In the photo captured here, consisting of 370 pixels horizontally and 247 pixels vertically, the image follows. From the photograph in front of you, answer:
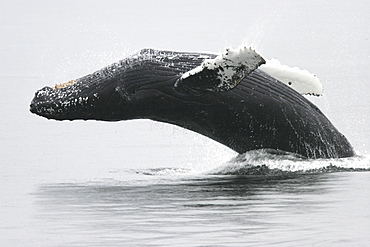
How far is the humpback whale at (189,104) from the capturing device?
16766 mm

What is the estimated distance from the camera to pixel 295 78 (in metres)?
18.4

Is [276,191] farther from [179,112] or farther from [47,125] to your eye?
[47,125]

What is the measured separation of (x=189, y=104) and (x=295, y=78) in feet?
7.96

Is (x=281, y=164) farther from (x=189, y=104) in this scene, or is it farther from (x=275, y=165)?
(x=189, y=104)

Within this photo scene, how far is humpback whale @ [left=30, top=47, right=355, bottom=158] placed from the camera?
1677cm

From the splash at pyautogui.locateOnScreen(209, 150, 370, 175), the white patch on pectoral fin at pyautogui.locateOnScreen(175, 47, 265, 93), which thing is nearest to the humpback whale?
the splash at pyautogui.locateOnScreen(209, 150, 370, 175)

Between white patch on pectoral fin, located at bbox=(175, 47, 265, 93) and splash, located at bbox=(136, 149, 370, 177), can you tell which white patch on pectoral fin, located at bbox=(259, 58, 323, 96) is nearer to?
splash, located at bbox=(136, 149, 370, 177)

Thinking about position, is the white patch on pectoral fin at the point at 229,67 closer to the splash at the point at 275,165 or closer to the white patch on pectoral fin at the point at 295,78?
the splash at the point at 275,165

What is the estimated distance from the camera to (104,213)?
13.4m

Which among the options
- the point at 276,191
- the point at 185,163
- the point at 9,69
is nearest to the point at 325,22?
the point at 9,69

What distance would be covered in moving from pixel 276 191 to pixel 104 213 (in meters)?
2.50

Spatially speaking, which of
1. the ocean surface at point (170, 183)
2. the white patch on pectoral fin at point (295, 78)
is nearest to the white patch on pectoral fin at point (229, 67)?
the ocean surface at point (170, 183)

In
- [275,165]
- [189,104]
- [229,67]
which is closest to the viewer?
[229,67]

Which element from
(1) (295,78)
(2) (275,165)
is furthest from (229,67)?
(1) (295,78)
